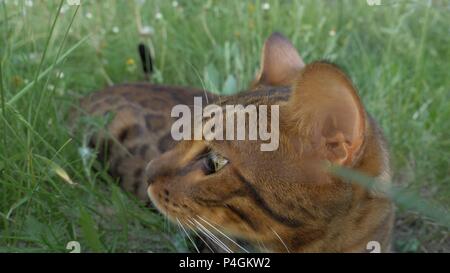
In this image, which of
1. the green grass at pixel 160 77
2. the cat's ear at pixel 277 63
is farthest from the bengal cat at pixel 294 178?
the green grass at pixel 160 77

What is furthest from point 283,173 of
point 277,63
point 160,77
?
point 160,77

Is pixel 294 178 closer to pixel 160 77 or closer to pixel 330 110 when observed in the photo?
pixel 330 110

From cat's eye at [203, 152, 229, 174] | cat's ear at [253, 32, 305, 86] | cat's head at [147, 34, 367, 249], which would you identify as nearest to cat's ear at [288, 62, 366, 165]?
cat's head at [147, 34, 367, 249]

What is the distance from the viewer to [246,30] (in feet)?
11.8

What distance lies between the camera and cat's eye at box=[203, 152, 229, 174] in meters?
1.78

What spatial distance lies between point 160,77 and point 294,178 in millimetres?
1828

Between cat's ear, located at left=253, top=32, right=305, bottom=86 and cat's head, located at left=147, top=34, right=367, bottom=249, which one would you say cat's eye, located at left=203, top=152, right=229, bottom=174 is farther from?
cat's ear, located at left=253, top=32, right=305, bottom=86

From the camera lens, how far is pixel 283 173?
173 centimetres

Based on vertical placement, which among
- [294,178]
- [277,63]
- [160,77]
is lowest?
[294,178]

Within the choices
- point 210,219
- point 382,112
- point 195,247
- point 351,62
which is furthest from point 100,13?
point 210,219

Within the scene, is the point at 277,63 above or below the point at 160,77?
above

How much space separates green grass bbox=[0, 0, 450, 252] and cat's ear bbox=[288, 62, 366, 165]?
2.32ft
